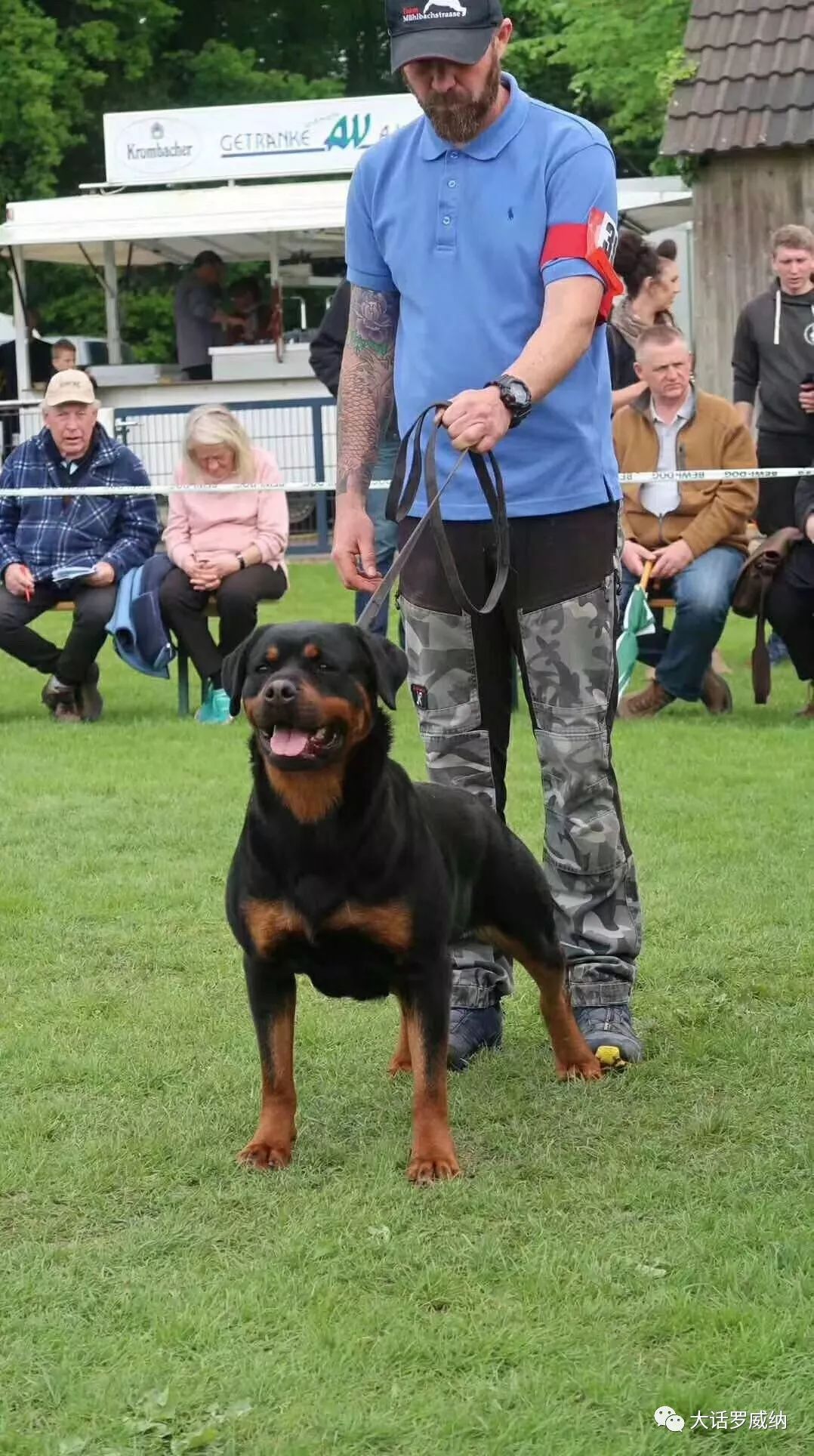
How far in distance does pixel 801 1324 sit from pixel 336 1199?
3.27ft

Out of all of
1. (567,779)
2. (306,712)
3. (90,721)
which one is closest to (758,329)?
(90,721)

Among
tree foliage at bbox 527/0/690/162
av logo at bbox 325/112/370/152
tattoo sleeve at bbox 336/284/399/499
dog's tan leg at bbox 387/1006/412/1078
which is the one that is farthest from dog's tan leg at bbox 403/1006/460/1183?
tree foliage at bbox 527/0/690/162

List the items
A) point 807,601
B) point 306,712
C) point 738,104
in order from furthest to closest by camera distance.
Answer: point 738,104, point 807,601, point 306,712

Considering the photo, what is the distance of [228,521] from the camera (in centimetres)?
979

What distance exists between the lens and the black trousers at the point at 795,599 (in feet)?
29.6

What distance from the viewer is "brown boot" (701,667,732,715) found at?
9445 millimetres

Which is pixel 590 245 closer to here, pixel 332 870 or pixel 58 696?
pixel 332 870

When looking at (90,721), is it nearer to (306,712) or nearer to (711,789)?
(711,789)

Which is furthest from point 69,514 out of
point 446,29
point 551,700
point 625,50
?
point 625,50

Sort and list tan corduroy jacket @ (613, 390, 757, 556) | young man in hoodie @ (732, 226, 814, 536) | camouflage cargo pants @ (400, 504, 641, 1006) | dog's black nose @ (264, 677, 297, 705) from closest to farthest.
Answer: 1. dog's black nose @ (264, 677, 297, 705)
2. camouflage cargo pants @ (400, 504, 641, 1006)
3. tan corduroy jacket @ (613, 390, 757, 556)
4. young man in hoodie @ (732, 226, 814, 536)

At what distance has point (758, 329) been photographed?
10570 mm

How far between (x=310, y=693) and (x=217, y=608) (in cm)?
609

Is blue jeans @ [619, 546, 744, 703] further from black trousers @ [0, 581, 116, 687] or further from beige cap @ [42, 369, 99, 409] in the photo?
beige cap @ [42, 369, 99, 409]

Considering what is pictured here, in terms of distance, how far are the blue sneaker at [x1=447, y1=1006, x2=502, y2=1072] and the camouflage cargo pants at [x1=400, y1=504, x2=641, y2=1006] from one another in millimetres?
29
